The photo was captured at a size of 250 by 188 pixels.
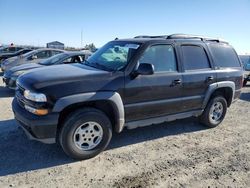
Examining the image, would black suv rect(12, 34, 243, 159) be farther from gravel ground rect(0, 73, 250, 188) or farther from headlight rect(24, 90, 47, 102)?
gravel ground rect(0, 73, 250, 188)

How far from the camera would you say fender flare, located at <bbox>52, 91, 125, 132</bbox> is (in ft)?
12.2

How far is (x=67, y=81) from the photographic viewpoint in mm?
3842

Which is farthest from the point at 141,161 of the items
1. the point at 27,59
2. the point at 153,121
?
the point at 27,59

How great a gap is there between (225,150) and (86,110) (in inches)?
107

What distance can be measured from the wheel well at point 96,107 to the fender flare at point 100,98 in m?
0.08

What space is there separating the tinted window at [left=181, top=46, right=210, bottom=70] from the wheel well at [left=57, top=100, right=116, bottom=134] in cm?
182

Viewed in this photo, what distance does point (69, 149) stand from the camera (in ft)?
12.9

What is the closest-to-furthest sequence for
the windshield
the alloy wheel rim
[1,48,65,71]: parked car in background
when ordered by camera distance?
the alloy wheel rim
the windshield
[1,48,65,71]: parked car in background

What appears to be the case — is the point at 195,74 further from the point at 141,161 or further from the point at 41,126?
the point at 41,126

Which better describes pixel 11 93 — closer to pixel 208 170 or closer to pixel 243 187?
pixel 208 170

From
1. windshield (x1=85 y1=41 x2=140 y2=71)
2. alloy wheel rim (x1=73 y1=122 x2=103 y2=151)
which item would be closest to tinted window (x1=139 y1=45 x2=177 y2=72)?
windshield (x1=85 y1=41 x2=140 y2=71)

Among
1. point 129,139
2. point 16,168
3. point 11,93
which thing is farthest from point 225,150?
point 11,93

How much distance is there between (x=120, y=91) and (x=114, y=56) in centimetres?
94

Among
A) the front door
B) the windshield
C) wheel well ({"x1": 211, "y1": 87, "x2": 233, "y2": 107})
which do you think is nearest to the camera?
the front door
